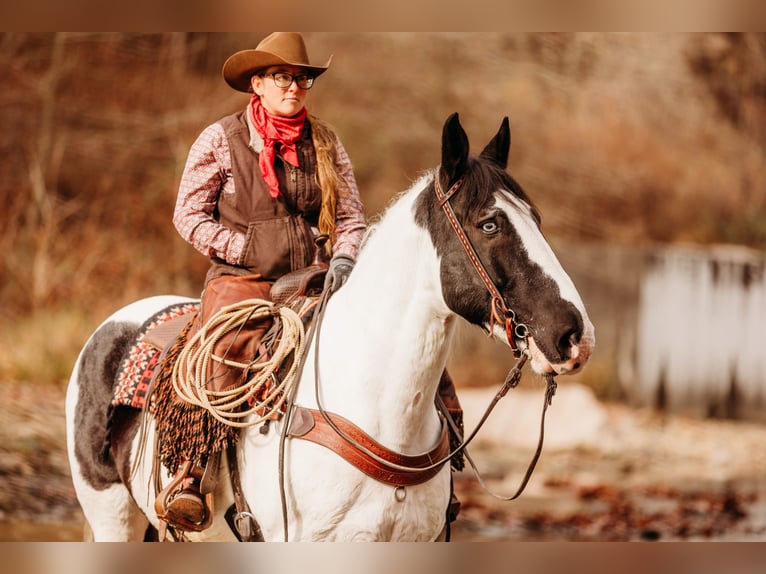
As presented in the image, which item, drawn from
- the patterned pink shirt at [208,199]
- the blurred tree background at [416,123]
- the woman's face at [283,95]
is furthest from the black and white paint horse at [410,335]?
the blurred tree background at [416,123]

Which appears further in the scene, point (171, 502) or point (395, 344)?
point (171, 502)

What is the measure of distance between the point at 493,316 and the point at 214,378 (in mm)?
906

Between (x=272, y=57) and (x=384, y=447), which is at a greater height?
(x=272, y=57)

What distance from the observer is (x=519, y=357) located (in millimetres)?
2322

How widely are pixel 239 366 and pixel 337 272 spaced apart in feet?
1.37

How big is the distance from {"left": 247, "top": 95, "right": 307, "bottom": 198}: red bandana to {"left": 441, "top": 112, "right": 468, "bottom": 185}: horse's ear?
639 mm

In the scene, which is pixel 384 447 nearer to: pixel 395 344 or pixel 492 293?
pixel 395 344

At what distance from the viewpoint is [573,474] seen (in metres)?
7.11

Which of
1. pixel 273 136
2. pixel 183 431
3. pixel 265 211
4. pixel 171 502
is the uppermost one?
pixel 273 136

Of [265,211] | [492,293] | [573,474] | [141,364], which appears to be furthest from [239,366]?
→ [573,474]

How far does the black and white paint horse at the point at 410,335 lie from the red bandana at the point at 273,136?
0.39 metres

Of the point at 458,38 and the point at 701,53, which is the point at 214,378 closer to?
the point at 458,38

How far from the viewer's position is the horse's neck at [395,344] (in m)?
2.49
